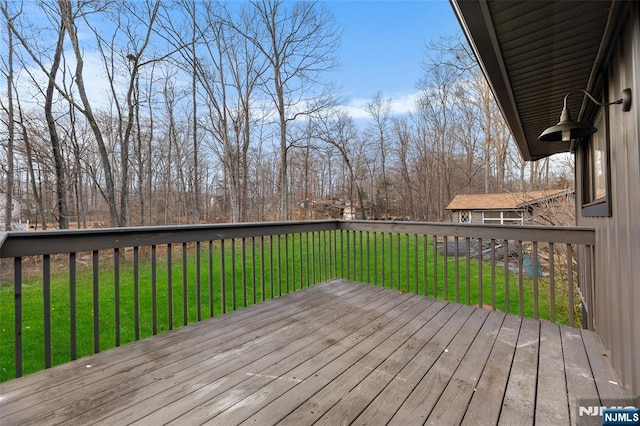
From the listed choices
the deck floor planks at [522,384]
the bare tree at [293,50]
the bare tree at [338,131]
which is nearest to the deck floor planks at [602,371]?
the deck floor planks at [522,384]

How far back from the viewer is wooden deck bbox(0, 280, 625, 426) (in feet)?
5.01

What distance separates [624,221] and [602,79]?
1209 millimetres

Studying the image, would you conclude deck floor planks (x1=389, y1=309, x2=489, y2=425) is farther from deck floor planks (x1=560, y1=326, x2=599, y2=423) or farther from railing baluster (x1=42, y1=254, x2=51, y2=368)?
railing baluster (x1=42, y1=254, x2=51, y2=368)

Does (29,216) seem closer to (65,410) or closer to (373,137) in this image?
(65,410)

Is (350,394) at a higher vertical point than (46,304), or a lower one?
lower

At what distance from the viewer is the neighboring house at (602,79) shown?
146 centimetres

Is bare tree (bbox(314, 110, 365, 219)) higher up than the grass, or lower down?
higher up

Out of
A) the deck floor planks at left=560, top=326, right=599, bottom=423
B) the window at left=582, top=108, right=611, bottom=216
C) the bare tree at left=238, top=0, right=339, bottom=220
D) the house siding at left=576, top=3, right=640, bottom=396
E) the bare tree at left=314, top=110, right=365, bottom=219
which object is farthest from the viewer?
the bare tree at left=314, top=110, right=365, bottom=219

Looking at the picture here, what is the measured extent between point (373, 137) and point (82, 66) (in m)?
13.8

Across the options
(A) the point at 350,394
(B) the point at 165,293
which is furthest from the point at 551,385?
(B) the point at 165,293

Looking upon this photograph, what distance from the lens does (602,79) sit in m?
2.16

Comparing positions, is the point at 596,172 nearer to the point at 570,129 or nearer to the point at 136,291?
the point at 570,129

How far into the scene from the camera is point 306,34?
1036 centimetres

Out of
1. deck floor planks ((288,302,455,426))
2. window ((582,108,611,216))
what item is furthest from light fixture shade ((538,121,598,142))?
deck floor planks ((288,302,455,426))
